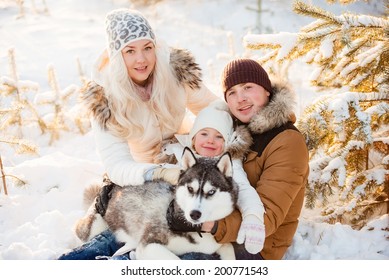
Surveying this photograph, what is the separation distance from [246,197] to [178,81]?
41.2 inches

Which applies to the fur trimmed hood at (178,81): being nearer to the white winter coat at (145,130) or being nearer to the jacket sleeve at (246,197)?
the white winter coat at (145,130)

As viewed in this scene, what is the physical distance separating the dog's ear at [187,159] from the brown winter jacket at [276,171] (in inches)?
13.3

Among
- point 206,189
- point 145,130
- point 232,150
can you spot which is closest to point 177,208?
point 206,189

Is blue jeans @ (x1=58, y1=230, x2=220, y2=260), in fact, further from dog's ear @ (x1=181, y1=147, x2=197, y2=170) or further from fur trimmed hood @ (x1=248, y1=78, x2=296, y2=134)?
fur trimmed hood @ (x1=248, y1=78, x2=296, y2=134)

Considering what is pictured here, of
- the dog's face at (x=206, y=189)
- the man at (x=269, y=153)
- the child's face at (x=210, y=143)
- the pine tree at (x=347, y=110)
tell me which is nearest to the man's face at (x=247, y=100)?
the man at (x=269, y=153)

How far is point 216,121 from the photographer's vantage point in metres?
2.52

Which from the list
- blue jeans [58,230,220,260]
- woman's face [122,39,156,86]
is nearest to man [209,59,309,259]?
blue jeans [58,230,220,260]

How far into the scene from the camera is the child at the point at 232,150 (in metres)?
2.08

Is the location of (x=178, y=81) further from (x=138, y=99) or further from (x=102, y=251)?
(x=102, y=251)

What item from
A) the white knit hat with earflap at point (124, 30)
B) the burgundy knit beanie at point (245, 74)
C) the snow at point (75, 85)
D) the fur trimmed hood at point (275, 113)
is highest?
the white knit hat with earflap at point (124, 30)

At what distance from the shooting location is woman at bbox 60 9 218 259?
2521 millimetres
